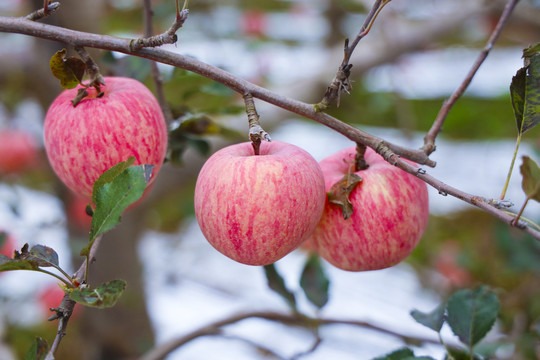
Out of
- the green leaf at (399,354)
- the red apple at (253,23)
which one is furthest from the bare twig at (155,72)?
the red apple at (253,23)

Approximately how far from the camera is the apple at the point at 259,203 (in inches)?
15.8

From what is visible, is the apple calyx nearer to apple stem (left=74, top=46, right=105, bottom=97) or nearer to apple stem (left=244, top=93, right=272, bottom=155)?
apple stem (left=244, top=93, right=272, bottom=155)

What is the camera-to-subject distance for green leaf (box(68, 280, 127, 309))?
1.12 ft

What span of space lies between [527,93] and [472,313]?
0.85 feet

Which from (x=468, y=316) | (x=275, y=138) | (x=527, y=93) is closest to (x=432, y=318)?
(x=468, y=316)

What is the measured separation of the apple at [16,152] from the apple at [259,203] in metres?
1.30

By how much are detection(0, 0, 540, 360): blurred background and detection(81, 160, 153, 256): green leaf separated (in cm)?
21

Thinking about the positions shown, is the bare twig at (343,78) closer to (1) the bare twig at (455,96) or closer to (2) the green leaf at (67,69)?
(1) the bare twig at (455,96)

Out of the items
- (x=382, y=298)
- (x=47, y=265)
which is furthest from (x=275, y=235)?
(x=382, y=298)

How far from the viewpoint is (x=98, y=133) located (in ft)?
1.44

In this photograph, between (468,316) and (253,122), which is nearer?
(253,122)

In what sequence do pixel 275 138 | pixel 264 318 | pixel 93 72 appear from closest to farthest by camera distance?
pixel 93 72, pixel 264 318, pixel 275 138

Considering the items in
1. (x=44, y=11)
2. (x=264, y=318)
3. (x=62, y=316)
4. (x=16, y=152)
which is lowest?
(x=16, y=152)

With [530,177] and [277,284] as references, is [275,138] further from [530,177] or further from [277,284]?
[530,177]
